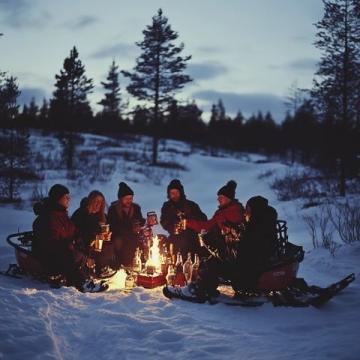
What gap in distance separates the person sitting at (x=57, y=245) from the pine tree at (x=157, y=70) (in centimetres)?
2510

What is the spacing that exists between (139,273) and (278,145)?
56483 millimetres

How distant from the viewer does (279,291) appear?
623cm

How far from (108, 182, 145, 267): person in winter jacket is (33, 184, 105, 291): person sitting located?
122 centimetres

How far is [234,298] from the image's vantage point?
6301mm

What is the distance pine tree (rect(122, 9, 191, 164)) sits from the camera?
31.9 m

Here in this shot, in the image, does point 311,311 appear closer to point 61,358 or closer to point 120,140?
point 61,358

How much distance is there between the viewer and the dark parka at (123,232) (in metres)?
8.17

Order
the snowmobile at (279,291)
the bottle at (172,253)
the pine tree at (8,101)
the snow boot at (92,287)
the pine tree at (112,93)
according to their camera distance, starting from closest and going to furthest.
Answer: the snowmobile at (279,291) → the snow boot at (92,287) → the bottle at (172,253) → the pine tree at (8,101) → the pine tree at (112,93)

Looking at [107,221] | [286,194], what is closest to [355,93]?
[286,194]

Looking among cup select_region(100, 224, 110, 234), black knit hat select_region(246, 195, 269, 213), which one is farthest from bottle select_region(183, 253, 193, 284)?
black knit hat select_region(246, 195, 269, 213)

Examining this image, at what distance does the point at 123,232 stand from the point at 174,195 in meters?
1.35

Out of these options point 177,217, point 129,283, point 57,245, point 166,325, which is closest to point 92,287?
point 129,283

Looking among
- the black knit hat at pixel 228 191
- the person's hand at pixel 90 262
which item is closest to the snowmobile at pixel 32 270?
the person's hand at pixel 90 262

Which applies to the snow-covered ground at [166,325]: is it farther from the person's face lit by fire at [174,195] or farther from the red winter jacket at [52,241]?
the person's face lit by fire at [174,195]
